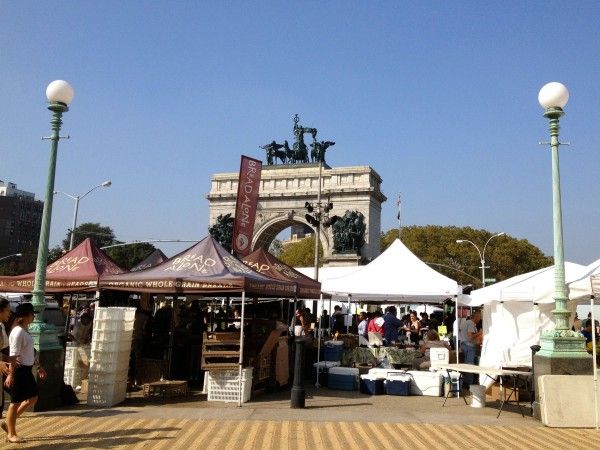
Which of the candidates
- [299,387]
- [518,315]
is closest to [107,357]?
[299,387]

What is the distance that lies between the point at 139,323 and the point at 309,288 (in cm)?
378

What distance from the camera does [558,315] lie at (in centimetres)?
956

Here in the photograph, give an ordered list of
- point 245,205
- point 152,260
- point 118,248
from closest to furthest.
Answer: point 152,260 < point 245,205 < point 118,248

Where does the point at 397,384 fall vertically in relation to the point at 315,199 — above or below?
below

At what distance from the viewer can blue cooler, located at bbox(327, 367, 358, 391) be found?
41.5ft

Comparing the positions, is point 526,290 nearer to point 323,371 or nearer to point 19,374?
point 323,371

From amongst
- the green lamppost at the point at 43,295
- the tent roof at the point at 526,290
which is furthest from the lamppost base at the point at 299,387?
the tent roof at the point at 526,290

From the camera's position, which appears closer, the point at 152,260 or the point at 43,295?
the point at 43,295

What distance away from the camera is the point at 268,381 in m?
12.1

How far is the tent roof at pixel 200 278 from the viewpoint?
10.4m

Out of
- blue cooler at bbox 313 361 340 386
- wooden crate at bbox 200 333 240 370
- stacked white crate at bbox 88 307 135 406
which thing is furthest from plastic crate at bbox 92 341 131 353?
blue cooler at bbox 313 361 340 386

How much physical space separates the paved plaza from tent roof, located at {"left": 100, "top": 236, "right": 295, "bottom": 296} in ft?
6.45

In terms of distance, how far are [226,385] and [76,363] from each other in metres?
3.44

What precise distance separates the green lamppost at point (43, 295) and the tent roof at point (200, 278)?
5.14 feet
